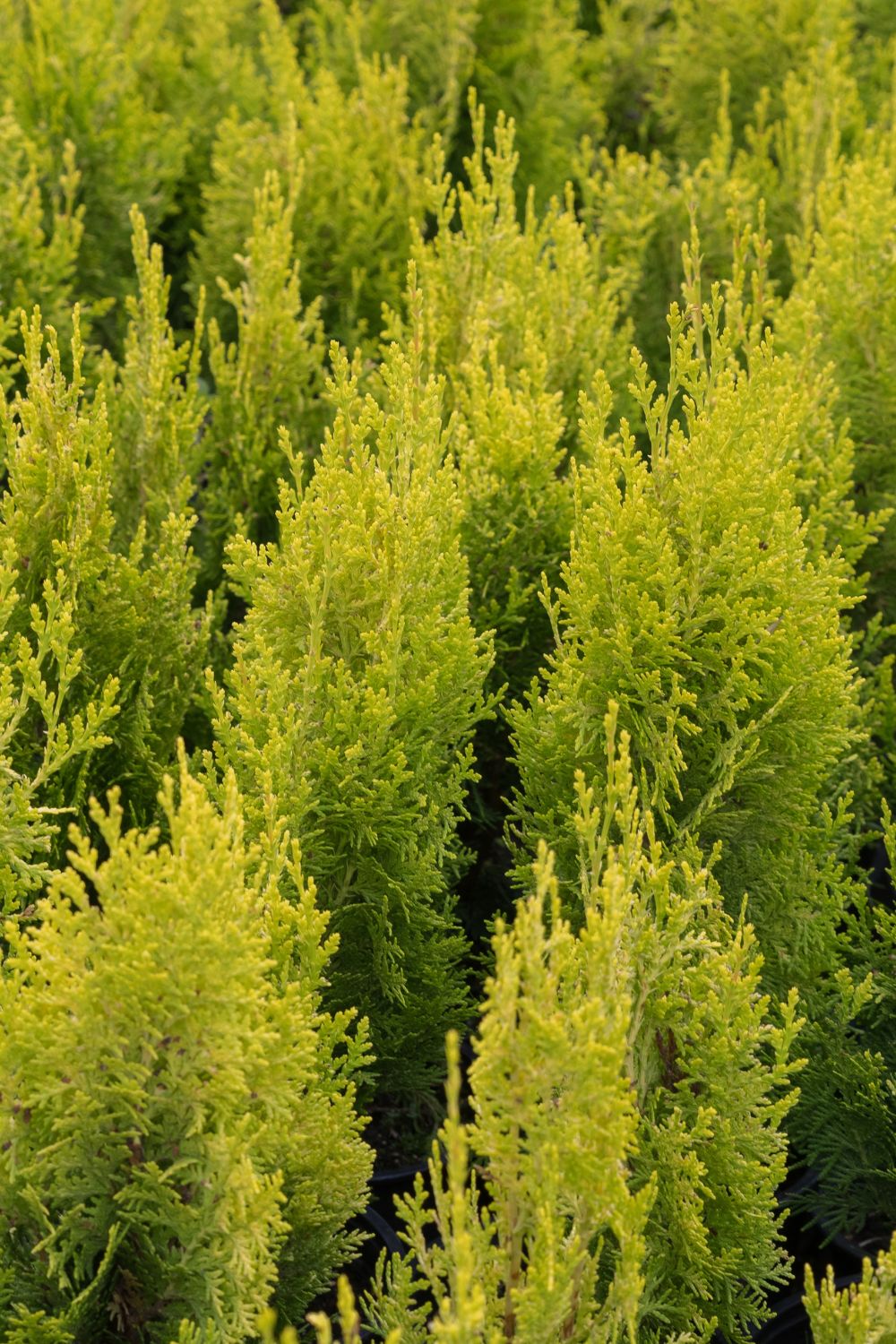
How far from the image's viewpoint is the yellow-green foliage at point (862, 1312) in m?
2.67

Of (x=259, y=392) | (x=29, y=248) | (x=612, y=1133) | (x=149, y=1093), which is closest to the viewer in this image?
(x=612, y=1133)

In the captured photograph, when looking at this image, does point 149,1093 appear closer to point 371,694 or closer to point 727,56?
point 371,694

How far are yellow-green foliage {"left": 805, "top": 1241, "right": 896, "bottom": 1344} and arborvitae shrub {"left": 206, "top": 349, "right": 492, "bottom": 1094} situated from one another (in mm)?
1340

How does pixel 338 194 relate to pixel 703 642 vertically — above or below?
above

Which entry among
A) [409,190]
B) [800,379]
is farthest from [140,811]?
[409,190]

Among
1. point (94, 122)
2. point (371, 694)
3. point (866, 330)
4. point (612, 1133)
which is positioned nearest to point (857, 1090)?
point (612, 1133)

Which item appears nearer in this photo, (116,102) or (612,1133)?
(612,1133)

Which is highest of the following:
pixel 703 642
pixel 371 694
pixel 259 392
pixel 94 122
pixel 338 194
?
pixel 94 122

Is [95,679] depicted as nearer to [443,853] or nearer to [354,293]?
[443,853]

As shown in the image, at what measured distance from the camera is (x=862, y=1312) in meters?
2.66

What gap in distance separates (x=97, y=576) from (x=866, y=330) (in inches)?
127

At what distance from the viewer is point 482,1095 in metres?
2.64

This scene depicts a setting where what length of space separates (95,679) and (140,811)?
44 centimetres

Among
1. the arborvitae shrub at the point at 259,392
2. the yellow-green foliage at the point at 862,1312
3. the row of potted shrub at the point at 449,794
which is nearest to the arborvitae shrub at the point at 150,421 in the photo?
the row of potted shrub at the point at 449,794
